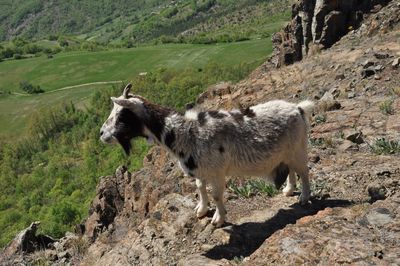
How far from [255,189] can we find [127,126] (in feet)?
11.6

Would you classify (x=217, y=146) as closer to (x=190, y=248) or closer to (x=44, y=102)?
(x=190, y=248)

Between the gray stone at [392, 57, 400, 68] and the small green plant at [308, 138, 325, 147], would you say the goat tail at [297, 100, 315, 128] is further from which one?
the gray stone at [392, 57, 400, 68]

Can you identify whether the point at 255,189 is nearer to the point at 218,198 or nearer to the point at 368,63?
the point at 218,198

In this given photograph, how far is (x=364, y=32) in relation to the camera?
2955 centimetres

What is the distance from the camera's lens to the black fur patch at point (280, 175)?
32.2ft

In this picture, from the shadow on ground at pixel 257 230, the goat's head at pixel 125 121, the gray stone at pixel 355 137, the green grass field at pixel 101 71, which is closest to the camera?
the shadow on ground at pixel 257 230

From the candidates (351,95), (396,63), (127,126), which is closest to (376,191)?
(127,126)

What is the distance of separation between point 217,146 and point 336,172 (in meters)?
3.39

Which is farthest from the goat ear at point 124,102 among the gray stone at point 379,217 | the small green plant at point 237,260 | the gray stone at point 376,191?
the gray stone at point 376,191

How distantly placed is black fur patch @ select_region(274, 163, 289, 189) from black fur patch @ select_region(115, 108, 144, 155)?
280cm

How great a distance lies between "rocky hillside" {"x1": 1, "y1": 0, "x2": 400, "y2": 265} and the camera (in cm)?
752

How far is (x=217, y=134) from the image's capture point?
9.08 meters

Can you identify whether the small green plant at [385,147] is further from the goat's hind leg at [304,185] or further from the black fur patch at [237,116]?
the black fur patch at [237,116]

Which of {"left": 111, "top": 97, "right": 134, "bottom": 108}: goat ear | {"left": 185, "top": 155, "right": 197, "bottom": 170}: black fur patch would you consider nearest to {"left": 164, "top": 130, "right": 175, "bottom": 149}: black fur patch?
{"left": 185, "top": 155, "right": 197, "bottom": 170}: black fur patch
